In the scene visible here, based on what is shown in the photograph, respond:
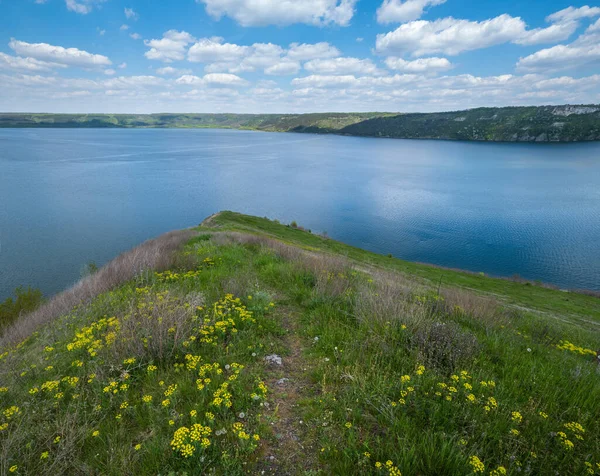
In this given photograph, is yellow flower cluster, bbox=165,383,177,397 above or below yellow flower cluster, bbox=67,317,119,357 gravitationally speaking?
above

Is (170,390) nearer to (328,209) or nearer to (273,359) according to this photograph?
(273,359)

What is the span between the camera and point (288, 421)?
12.5 feet

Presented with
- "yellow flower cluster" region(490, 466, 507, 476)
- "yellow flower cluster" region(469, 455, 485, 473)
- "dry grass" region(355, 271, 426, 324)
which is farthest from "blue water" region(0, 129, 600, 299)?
"yellow flower cluster" region(490, 466, 507, 476)

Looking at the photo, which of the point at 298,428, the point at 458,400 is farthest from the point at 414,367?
the point at 298,428

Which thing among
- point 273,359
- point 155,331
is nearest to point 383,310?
point 273,359

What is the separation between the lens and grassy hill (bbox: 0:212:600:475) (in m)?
3.22

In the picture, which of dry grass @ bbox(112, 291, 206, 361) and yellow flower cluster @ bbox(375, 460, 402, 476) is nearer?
yellow flower cluster @ bbox(375, 460, 402, 476)

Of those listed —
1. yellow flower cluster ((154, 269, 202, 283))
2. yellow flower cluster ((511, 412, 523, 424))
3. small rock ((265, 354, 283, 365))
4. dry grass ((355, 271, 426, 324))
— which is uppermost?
yellow flower cluster ((511, 412, 523, 424))

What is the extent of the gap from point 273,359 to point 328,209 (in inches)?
2164

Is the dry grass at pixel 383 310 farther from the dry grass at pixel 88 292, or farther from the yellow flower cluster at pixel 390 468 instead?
the dry grass at pixel 88 292

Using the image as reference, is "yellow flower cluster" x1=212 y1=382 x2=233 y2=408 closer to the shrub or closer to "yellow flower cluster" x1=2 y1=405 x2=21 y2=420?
"yellow flower cluster" x1=2 y1=405 x2=21 y2=420

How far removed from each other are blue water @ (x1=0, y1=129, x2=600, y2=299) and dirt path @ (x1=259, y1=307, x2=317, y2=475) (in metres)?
32.8

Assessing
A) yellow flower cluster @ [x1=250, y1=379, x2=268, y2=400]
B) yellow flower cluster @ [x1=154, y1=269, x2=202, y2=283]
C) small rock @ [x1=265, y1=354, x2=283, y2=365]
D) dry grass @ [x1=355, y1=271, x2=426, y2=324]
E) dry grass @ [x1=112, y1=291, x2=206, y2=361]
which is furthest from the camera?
yellow flower cluster @ [x1=154, y1=269, x2=202, y2=283]

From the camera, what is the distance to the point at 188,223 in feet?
159
